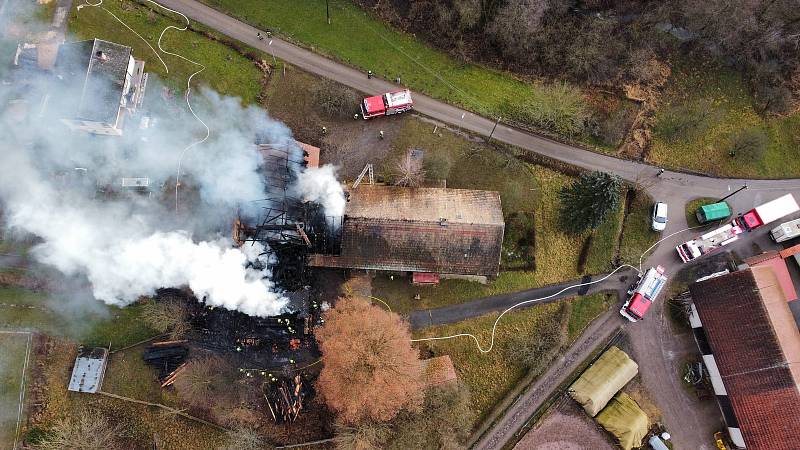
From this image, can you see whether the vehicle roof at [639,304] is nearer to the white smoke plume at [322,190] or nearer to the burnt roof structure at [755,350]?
the burnt roof structure at [755,350]

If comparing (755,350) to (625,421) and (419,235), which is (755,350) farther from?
(419,235)

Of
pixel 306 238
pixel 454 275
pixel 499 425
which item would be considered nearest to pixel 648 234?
pixel 454 275

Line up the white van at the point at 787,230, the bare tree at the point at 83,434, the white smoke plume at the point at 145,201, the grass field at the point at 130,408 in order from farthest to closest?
1. the white van at the point at 787,230
2. the grass field at the point at 130,408
3. the white smoke plume at the point at 145,201
4. the bare tree at the point at 83,434

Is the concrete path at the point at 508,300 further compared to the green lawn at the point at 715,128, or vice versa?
the green lawn at the point at 715,128

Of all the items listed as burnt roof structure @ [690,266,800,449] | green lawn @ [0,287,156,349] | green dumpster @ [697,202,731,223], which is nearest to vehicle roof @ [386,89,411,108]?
green lawn @ [0,287,156,349]

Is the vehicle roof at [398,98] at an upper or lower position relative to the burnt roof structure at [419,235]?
upper

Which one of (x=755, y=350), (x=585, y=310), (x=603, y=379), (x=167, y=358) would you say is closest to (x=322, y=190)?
(x=167, y=358)

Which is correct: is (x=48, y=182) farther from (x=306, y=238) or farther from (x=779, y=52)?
(x=779, y=52)

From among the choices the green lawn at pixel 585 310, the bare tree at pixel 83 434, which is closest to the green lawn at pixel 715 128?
the green lawn at pixel 585 310
